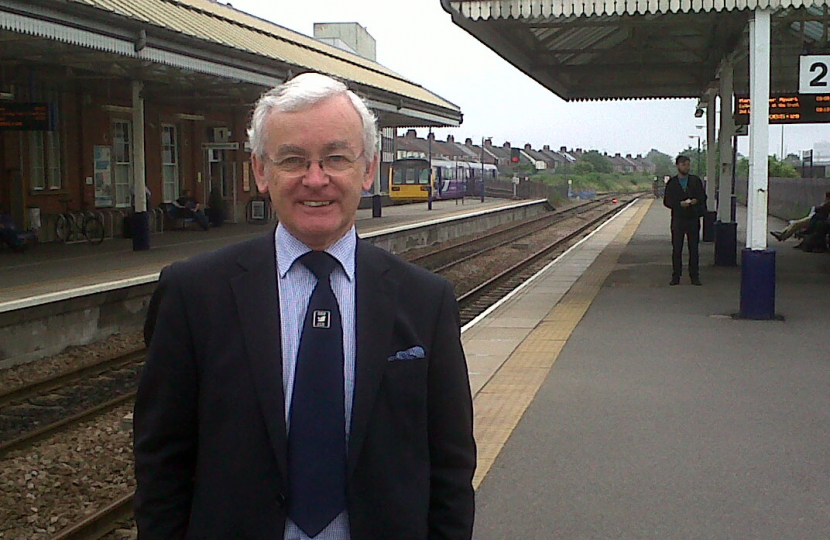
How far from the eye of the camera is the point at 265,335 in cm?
210

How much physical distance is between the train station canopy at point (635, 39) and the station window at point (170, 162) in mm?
9013

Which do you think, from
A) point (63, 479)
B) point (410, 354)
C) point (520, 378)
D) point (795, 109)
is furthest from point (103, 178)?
point (410, 354)

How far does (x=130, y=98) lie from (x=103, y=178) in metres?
1.78

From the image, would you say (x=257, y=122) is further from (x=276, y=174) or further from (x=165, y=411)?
Answer: (x=165, y=411)

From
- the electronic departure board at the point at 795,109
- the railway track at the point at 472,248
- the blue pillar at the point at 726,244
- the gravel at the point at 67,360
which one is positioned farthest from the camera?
the railway track at the point at 472,248

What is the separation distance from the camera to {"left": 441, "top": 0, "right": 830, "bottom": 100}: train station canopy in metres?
11.4

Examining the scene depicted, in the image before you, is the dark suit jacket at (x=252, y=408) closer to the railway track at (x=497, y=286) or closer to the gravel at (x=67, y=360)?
the gravel at (x=67, y=360)

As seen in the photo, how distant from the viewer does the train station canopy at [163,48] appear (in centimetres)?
1250

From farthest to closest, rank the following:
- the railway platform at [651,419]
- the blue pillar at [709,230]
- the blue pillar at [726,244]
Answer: the blue pillar at [709,230], the blue pillar at [726,244], the railway platform at [651,419]

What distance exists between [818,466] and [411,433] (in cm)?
398

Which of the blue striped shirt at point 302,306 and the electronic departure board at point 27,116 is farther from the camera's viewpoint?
the electronic departure board at point 27,116

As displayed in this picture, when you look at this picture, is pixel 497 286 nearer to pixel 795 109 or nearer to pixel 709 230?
pixel 795 109

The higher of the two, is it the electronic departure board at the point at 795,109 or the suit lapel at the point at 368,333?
the electronic departure board at the point at 795,109

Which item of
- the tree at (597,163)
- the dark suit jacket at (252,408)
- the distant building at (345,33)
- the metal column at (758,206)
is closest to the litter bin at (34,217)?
the metal column at (758,206)
